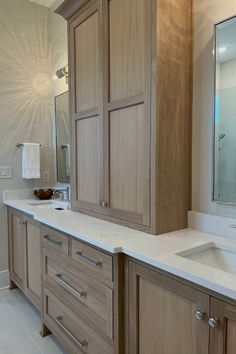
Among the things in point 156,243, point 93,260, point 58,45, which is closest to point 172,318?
point 156,243

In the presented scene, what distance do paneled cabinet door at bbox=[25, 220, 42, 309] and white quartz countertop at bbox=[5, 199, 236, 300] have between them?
0.30 m

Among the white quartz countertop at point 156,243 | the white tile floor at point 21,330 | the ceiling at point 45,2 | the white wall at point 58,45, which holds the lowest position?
the white tile floor at point 21,330

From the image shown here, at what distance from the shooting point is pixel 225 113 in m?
1.38

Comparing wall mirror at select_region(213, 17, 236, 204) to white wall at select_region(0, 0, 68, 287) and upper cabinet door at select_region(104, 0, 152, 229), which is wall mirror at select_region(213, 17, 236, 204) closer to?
upper cabinet door at select_region(104, 0, 152, 229)

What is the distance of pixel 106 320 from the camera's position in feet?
4.44

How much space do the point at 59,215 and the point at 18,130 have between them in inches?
51.7

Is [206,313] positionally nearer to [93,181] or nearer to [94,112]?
[93,181]

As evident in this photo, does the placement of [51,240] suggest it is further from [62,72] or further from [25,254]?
[62,72]

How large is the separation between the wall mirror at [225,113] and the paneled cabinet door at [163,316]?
23.1 inches

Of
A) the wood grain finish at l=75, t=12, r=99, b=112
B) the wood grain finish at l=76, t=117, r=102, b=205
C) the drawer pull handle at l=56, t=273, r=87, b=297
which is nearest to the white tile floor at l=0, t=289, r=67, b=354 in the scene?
the drawer pull handle at l=56, t=273, r=87, b=297

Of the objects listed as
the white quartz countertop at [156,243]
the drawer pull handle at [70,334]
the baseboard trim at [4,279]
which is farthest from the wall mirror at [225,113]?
the baseboard trim at [4,279]

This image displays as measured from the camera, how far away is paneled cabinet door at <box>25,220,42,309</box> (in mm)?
2107

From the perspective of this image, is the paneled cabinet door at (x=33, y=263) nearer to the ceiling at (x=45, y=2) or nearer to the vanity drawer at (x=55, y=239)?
the vanity drawer at (x=55, y=239)

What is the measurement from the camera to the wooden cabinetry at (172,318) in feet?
2.92
